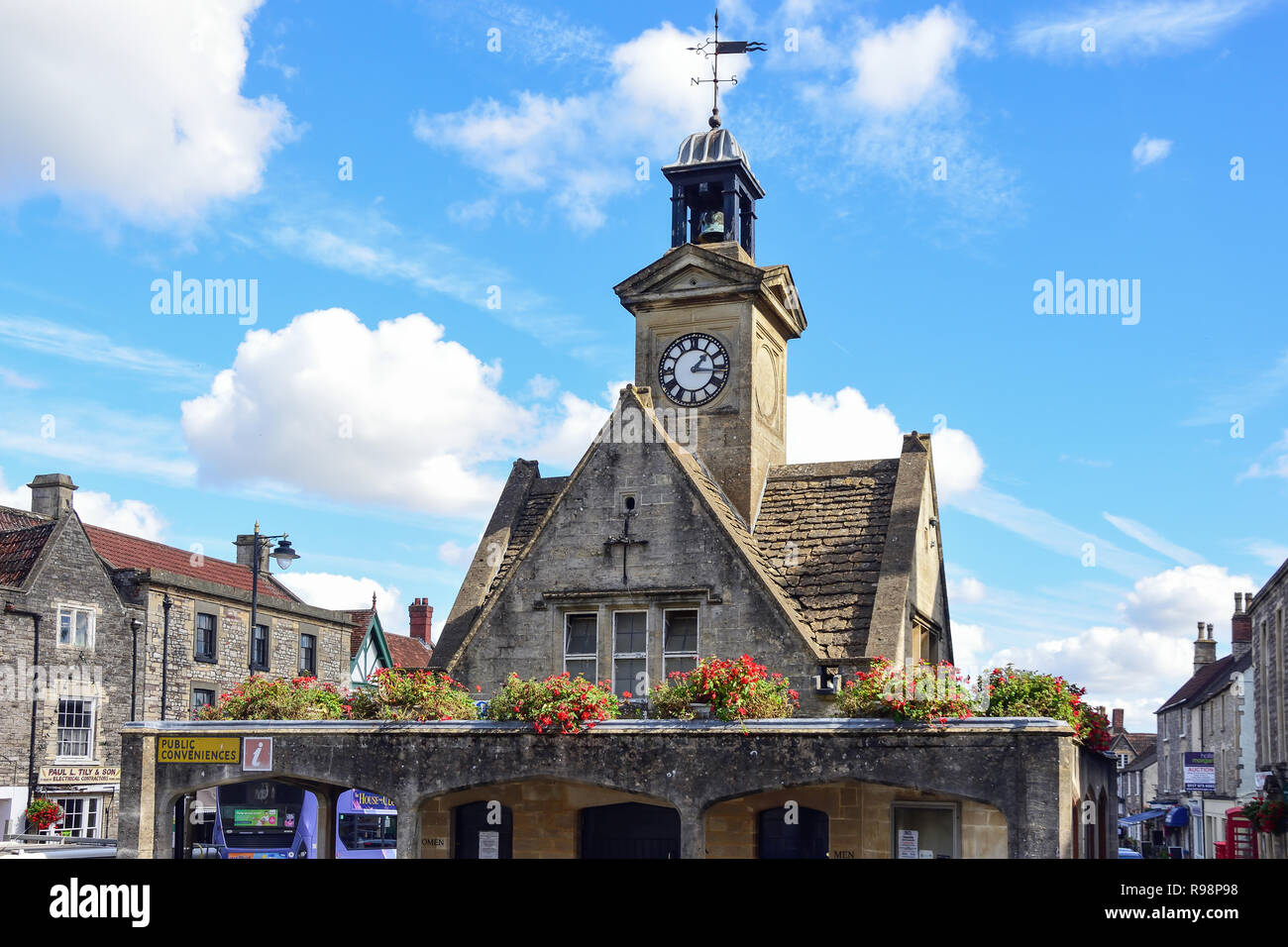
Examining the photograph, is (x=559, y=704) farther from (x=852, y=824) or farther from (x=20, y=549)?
(x=20, y=549)

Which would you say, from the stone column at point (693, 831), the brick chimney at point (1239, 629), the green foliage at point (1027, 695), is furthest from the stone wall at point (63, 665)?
the brick chimney at point (1239, 629)

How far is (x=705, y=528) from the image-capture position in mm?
23344

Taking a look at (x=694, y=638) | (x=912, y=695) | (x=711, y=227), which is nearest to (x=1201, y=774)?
(x=711, y=227)

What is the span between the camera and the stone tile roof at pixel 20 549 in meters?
38.7

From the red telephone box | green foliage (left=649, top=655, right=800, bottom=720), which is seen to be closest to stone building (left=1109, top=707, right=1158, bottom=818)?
the red telephone box

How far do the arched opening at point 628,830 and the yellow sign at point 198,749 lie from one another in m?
6.13

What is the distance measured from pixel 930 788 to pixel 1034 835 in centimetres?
152

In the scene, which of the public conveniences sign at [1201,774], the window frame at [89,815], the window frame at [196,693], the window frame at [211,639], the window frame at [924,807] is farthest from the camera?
the public conveniences sign at [1201,774]

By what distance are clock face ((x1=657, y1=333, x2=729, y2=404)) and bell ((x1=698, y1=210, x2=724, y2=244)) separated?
8.07 ft

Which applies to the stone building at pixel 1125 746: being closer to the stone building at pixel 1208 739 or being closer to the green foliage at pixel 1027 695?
the stone building at pixel 1208 739

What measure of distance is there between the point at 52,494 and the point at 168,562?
569 centimetres
